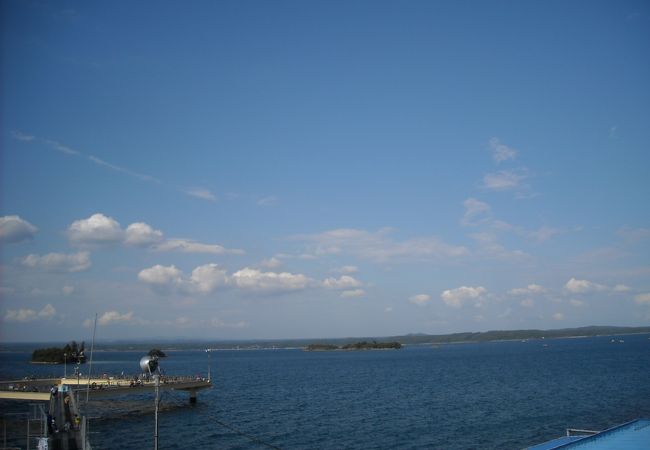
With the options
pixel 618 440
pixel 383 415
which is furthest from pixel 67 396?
pixel 383 415

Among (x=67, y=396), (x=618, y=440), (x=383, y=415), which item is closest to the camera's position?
(x=618, y=440)

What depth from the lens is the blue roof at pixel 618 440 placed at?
23.4 meters

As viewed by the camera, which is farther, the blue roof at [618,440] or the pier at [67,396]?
the pier at [67,396]

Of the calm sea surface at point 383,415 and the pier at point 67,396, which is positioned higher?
the pier at point 67,396

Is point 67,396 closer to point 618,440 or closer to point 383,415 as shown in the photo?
point 618,440

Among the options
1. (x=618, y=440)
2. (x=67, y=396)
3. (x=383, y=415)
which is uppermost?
(x=67, y=396)

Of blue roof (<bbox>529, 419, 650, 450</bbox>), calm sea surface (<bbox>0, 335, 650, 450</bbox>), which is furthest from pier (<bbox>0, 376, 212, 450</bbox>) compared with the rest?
blue roof (<bbox>529, 419, 650, 450</bbox>)

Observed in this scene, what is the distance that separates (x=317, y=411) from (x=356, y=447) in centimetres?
2033

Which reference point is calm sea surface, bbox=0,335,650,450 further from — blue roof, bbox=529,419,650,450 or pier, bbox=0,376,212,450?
blue roof, bbox=529,419,650,450

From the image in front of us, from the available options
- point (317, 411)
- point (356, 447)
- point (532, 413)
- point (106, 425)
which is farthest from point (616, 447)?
point (106, 425)

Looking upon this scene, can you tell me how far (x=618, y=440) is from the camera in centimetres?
2466

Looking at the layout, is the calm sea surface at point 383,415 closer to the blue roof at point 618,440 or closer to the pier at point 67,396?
the pier at point 67,396

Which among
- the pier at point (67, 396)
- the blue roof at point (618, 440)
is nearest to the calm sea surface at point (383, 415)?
the pier at point (67, 396)

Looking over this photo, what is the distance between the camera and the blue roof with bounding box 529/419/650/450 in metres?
23.4
